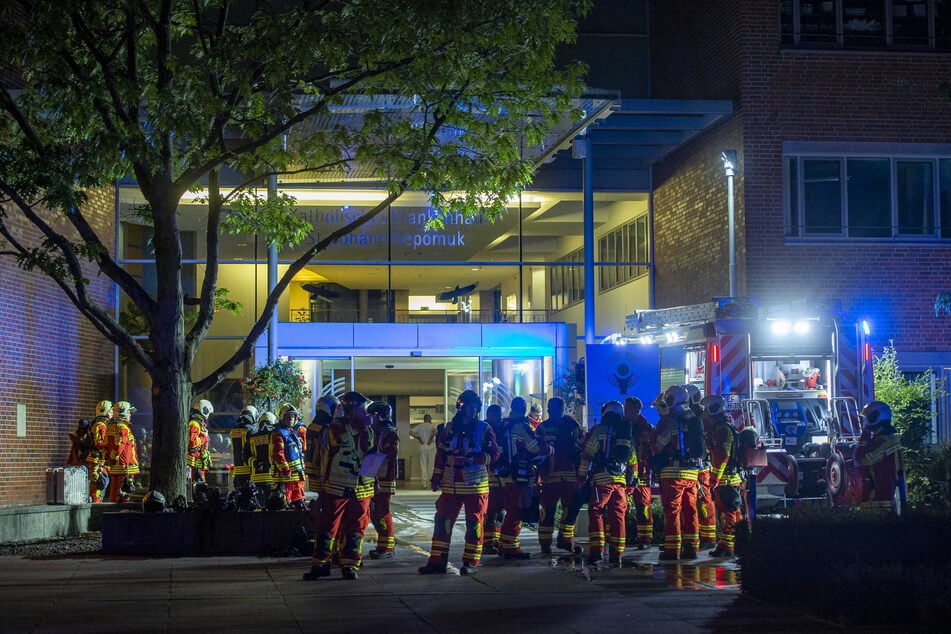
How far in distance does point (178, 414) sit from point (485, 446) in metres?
4.57

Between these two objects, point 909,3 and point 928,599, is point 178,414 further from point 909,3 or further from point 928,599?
point 909,3

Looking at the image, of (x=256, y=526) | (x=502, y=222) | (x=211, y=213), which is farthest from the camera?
(x=502, y=222)

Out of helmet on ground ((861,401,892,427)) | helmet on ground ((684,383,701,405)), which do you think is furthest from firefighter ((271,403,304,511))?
helmet on ground ((861,401,892,427))

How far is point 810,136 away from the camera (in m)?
22.4

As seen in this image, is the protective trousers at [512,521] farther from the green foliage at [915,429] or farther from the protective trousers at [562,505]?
the green foliage at [915,429]

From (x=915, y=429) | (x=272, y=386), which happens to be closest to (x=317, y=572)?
(x=915, y=429)

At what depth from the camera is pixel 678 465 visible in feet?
45.2

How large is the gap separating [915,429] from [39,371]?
48.1 ft

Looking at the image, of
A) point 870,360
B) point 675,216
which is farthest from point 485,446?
point 675,216

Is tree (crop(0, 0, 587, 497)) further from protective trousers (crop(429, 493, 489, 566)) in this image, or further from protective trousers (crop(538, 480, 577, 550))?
protective trousers (crop(429, 493, 489, 566))

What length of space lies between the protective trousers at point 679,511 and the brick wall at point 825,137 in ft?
28.7

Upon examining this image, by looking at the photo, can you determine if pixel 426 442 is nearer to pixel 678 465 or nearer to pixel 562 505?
Result: pixel 562 505

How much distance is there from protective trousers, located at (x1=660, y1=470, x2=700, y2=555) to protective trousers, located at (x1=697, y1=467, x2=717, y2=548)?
535 mm

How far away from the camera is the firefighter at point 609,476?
13.3 meters
